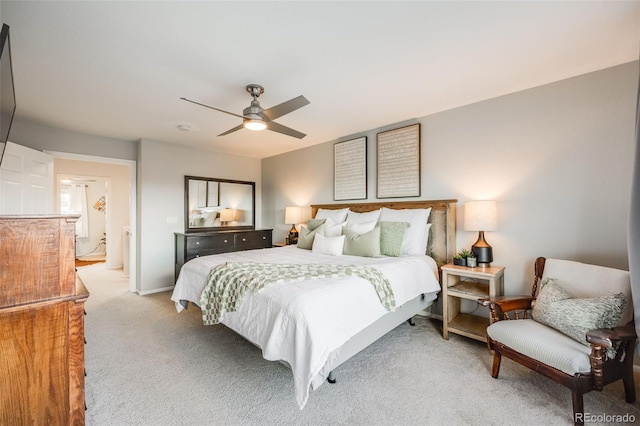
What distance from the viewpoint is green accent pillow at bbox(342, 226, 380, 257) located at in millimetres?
3029

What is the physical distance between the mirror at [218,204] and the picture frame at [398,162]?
3.05 m

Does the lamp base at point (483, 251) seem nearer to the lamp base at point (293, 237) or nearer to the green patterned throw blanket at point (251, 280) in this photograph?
the green patterned throw blanket at point (251, 280)

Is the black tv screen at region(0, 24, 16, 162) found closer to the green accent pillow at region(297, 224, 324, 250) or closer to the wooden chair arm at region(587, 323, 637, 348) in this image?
the green accent pillow at region(297, 224, 324, 250)

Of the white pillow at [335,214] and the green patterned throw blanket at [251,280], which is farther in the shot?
the white pillow at [335,214]

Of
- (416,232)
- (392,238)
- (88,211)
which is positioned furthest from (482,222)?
(88,211)

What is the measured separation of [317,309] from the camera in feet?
5.51

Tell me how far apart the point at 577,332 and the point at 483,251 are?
3.70 feet

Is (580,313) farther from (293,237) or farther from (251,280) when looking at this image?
(293,237)

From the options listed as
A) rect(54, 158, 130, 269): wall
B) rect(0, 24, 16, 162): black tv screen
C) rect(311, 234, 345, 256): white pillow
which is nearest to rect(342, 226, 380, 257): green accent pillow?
rect(311, 234, 345, 256): white pillow

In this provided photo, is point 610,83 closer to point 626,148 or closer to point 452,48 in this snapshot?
point 626,148

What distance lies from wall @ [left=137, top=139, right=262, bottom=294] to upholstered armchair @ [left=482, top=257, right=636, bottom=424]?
4782mm

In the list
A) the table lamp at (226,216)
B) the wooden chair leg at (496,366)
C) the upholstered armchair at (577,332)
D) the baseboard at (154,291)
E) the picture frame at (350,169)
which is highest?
the picture frame at (350,169)

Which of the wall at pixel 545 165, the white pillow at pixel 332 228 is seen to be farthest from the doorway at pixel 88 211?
the wall at pixel 545 165

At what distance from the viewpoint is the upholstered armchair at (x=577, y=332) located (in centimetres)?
159
